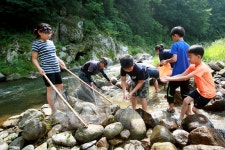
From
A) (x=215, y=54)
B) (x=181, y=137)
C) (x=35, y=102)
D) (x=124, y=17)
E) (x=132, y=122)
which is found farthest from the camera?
(x=124, y=17)

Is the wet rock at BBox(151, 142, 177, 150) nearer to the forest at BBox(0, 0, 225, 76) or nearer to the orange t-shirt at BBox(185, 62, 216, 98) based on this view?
the orange t-shirt at BBox(185, 62, 216, 98)

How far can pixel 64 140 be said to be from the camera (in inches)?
157

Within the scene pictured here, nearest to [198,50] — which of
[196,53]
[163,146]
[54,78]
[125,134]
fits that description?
[196,53]

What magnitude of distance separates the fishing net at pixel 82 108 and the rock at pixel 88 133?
192 millimetres

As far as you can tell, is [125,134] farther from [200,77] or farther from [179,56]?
[179,56]

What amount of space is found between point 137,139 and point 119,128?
14.7 inches

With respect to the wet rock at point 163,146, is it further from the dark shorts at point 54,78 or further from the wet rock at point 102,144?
the dark shorts at point 54,78

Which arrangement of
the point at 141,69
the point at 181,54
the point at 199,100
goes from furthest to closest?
the point at 181,54 < the point at 141,69 < the point at 199,100

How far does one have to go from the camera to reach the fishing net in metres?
4.32

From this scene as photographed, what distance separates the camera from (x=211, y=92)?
3986mm

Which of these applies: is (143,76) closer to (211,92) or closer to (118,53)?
(211,92)

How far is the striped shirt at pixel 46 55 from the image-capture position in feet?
15.1

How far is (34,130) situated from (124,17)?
29.5 meters

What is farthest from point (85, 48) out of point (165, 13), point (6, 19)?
point (165, 13)
